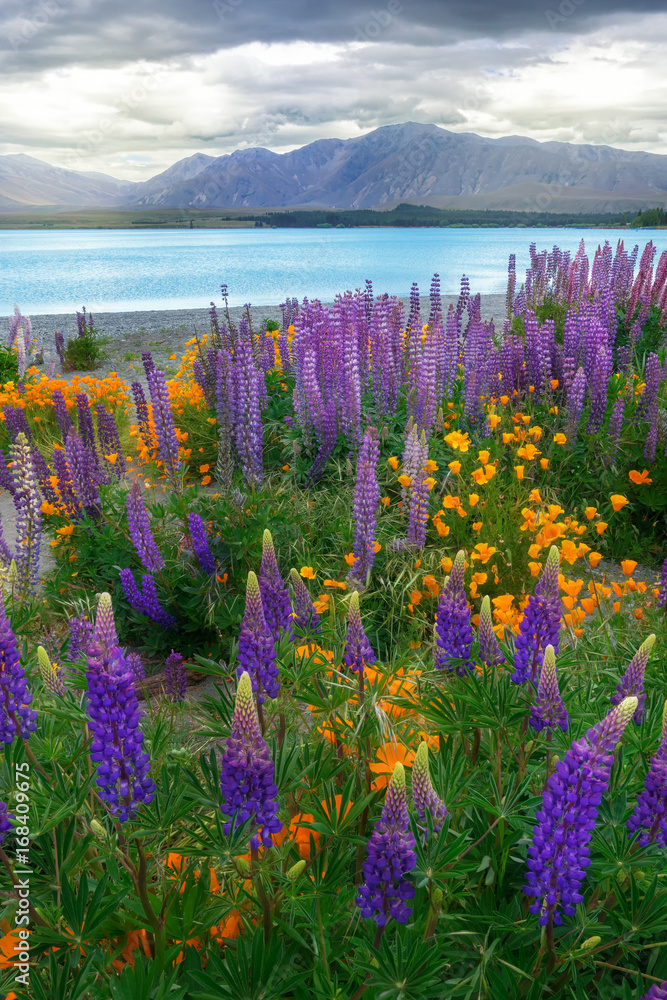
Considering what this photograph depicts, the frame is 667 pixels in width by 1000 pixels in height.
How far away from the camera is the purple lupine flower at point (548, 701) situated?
5.22 ft

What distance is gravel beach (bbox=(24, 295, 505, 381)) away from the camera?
578 inches

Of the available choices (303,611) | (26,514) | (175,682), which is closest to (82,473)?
(26,514)

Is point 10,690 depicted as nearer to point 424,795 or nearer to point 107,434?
point 424,795

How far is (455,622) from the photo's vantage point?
2.04m

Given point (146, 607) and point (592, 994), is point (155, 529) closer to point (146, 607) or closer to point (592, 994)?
point (146, 607)

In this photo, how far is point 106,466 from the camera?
649cm

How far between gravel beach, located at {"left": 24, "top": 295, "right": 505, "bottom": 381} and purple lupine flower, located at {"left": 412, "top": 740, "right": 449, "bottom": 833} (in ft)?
38.3

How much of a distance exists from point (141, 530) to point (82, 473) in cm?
102

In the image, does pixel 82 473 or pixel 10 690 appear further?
pixel 82 473

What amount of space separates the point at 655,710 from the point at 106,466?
18.2 feet

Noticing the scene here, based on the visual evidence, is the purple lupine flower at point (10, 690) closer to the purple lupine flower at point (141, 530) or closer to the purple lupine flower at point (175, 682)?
the purple lupine flower at point (175, 682)

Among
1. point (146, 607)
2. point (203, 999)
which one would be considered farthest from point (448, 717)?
point (146, 607)

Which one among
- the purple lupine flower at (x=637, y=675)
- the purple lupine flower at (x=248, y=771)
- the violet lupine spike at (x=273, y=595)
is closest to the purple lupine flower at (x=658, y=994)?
the purple lupine flower at (x=637, y=675)

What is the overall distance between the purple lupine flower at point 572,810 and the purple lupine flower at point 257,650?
2.56 ft
